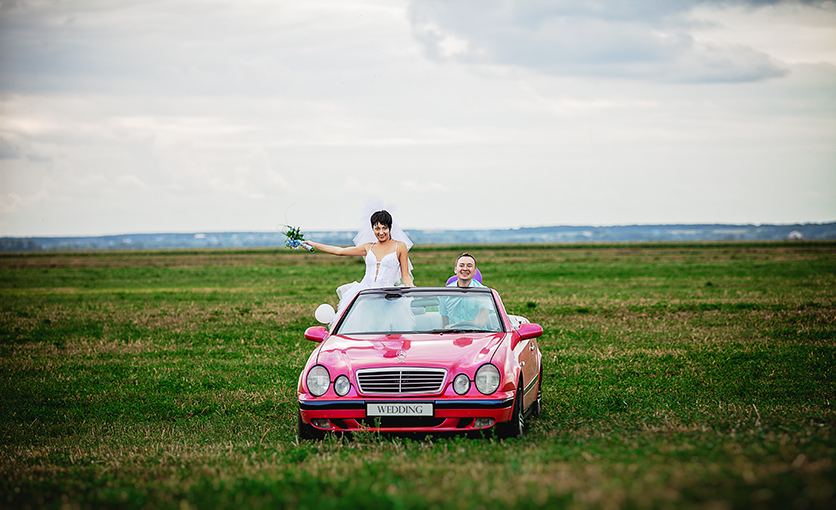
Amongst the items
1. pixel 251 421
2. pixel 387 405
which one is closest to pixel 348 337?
pixel 387 405

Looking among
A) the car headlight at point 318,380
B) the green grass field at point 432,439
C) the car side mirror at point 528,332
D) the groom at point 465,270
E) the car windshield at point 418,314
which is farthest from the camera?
the groom at point 465,270

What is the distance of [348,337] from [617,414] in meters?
3.39

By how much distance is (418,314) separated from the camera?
9188mm

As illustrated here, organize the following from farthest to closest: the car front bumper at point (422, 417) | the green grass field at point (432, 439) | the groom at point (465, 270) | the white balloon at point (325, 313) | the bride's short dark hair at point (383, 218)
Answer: the bride's short dark hair at point (383, 218) < the groom at point (465, 270) < the white balloon at point (325, 313) < the car front bumper at point (422, 417) < the green grass field at point (432, 439)

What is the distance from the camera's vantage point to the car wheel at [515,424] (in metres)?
7.20

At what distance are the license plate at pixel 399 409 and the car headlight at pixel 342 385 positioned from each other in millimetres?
267

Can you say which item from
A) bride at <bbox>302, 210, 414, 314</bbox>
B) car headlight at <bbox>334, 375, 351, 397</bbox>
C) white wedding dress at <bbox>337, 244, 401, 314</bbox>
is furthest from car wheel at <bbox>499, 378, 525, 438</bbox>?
white wedding dress at <bbox>337, 244, 401, 314</bbox>

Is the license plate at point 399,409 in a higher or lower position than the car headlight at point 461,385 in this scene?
lower

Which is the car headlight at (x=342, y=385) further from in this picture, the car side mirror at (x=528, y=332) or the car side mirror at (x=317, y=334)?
Result: the car side mirror at (x=528, y=332)

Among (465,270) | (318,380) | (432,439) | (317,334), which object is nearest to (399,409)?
(432,439)

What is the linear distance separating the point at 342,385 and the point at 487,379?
1.39 meters

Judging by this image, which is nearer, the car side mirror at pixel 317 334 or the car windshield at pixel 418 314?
the car side mirror at pixel 317 334

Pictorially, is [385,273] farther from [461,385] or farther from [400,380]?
[461,385]

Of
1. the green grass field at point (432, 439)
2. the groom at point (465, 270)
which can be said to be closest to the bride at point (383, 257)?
the groom at point (465, 270)
